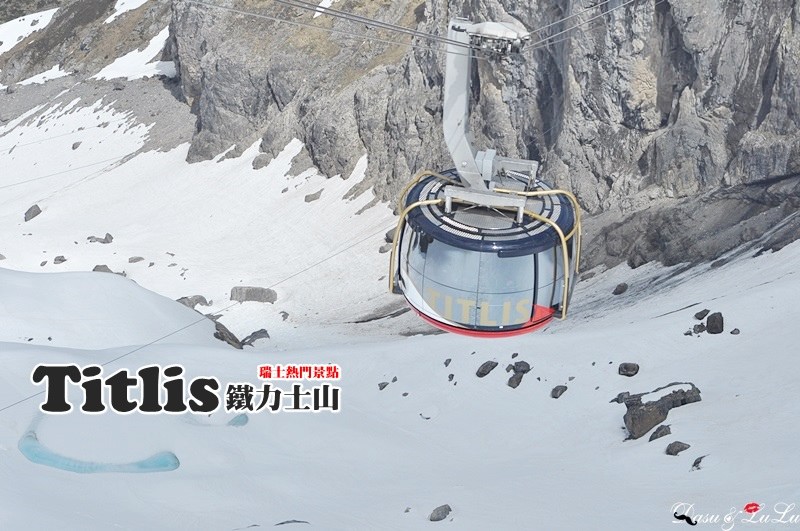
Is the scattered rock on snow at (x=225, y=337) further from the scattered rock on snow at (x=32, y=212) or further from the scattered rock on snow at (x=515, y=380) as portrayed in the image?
the scattered rock on snow at (x=32, y=212)

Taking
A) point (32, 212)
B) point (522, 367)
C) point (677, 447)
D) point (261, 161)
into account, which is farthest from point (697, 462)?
point (32, 212)

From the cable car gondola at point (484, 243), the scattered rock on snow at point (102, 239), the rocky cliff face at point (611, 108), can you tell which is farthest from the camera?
the scattered rock on snow at point (102, 239)

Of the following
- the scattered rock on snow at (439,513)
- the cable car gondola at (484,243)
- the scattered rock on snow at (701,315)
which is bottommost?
the scattered rock on snow at (439,513)

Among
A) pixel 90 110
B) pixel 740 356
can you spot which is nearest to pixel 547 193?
pixel 740 356

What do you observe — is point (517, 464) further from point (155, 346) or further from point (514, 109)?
point (514, 109)

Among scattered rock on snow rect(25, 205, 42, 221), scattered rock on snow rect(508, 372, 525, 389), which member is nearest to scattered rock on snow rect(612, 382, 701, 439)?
scattered rock on snow rect(508, 372, 525, 389)

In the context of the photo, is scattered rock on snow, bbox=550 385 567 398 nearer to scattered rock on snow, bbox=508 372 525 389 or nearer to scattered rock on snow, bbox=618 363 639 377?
scattered rock on snow, bbox=508 372 525 389

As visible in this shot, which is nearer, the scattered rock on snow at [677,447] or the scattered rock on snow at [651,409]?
the scattered rock on snow at [677,447]

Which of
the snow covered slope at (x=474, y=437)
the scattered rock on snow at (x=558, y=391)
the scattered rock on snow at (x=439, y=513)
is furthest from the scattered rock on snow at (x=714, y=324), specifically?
the scattered rock on snow at (x=439, y=513)
